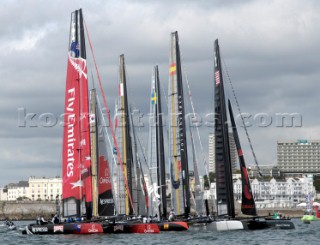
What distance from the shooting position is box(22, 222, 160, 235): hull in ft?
165

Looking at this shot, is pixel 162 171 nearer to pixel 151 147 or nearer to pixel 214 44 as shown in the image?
pixel 151 147

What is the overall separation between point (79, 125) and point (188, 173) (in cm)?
949

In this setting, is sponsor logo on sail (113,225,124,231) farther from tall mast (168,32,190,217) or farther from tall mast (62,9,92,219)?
tall mast (168,32,190,217)

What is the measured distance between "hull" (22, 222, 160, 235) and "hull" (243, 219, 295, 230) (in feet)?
17.6

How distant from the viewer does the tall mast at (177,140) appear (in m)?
58.6

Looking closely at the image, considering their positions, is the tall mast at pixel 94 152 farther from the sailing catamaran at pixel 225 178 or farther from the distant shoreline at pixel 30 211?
the distant shoreline at pixel 30 211

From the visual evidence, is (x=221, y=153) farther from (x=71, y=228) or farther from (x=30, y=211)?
(x=30, y=211)

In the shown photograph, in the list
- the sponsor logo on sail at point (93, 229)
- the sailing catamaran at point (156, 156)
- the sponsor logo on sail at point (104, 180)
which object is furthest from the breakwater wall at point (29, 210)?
the sponsor logo on sail at point (93, 229)

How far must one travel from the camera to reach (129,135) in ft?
204

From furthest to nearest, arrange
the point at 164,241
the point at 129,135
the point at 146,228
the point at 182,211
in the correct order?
the point at 129,135, the point at 182,211, the point at 146,228, the point at 164,241

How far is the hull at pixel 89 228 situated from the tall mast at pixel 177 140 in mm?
6397

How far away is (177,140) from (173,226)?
7718 mm

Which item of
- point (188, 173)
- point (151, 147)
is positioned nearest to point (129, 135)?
point (151, 147)

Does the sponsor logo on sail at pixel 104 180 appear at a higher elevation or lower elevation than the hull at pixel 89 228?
higher
